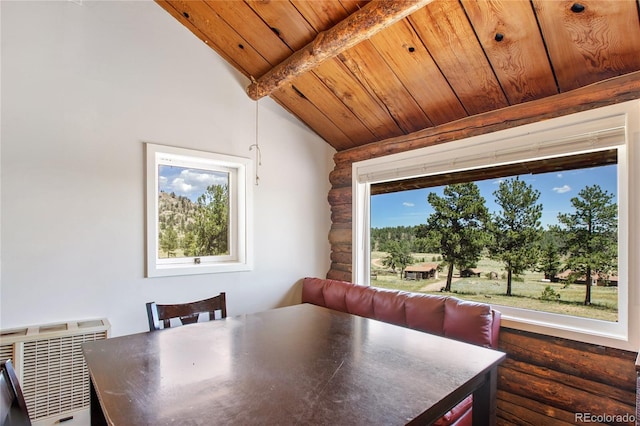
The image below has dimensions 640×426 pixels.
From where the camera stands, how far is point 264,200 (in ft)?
9.79

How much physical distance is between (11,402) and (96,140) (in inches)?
69.7

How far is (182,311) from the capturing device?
1.77 metres

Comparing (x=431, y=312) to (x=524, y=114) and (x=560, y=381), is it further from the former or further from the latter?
(x=524, y=114)

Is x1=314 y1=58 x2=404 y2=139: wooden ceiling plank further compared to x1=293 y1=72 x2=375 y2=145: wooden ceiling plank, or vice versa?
x1=293 y1=72 x2=375 y2=145: wooden ceiling plank

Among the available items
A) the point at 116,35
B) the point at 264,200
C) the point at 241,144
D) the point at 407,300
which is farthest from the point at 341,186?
the point at 116,35

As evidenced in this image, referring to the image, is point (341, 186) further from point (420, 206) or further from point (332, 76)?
point (332, 76)

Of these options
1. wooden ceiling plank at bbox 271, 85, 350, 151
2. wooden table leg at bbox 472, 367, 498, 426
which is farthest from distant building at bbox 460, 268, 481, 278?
wooden ceiling plank at bbox 271, 85, 350, 151

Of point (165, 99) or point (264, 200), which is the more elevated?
point (165, 99)

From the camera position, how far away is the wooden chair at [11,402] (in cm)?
82

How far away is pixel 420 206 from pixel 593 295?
4.29 ft

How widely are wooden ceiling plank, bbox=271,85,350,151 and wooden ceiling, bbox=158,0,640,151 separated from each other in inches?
1.2

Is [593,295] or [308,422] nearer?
[308,422]

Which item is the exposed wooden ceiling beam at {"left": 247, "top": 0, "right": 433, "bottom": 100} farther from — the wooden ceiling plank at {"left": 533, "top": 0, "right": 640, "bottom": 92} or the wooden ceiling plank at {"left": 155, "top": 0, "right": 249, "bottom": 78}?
the wooden ceiling plank at {"left": 533, "top": 0, "right": 640, "bottom": 92}

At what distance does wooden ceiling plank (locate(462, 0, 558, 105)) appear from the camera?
5.37ft
